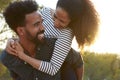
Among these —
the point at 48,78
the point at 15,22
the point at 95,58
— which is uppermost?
the point at 15,22

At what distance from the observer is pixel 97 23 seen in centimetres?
412

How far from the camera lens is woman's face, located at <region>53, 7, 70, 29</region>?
398 centimetres

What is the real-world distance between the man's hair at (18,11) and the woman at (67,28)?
0.17 meters

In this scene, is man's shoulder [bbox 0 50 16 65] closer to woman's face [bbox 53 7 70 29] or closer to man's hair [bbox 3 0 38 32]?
man's hair [bbox 3 0 38 32]

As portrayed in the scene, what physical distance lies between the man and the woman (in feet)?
0.35

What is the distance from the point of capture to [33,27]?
401 cm

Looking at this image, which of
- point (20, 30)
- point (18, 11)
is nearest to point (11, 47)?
point (20, 30)

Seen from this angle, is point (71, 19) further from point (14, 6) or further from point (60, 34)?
point (14, 6)

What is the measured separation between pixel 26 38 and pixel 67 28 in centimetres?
36

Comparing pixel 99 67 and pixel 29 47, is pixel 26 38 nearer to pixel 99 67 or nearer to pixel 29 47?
pixel 29 47

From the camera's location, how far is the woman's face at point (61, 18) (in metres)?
3.98

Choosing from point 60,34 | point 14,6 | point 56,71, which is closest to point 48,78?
point 56,71

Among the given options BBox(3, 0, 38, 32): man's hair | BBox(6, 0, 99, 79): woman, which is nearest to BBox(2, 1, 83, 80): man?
BBox(3, 0, 38, 32): man's hair

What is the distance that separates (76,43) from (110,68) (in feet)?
71.1
